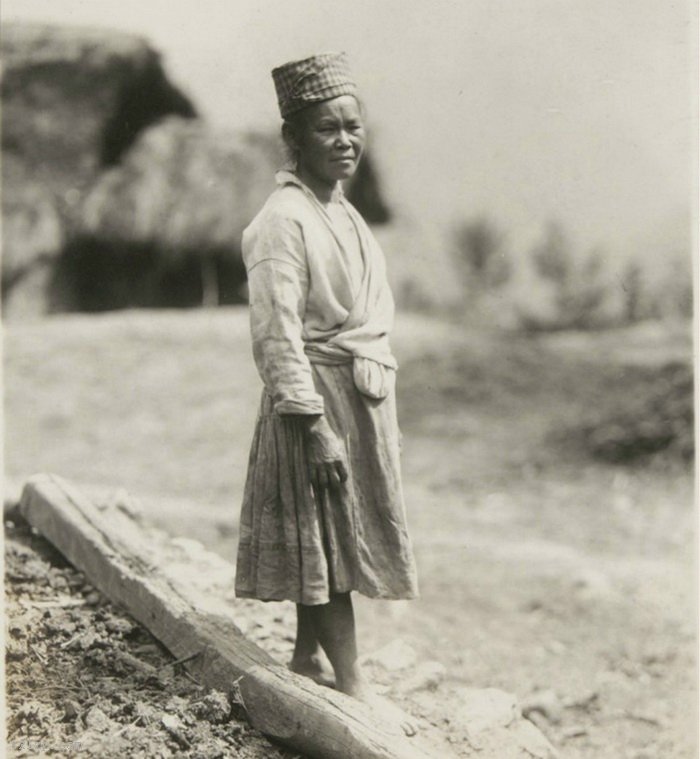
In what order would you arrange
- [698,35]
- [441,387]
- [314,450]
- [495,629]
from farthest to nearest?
1. [441,387]
2. [495,629]
3. [698,35]
4. [314,450]

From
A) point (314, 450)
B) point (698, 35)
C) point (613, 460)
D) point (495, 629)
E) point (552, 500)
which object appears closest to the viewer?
point (314, 450)

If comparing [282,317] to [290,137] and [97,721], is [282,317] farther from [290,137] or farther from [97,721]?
[97,721]

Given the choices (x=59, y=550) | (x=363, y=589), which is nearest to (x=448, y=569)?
(x=59, y=550)

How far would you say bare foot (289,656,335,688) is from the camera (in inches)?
151

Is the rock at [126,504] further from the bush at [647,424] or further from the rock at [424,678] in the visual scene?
the bush at [647,424]

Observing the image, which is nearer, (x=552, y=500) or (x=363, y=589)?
(x=363, y=589)

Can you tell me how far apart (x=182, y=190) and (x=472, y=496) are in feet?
18.6

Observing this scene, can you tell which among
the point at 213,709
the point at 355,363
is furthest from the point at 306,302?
the point at 213,709

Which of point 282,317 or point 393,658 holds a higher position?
point 282,317

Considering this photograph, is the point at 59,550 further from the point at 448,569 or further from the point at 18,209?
the point at 18,209

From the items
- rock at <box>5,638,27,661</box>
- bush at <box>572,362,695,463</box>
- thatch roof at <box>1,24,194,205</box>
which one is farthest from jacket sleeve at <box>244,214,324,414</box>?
thatch roof at <box>1,24,194,205</box>

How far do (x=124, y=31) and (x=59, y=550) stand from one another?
8.80 metres

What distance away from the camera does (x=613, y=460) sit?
10.2 metres

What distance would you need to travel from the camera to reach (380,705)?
12.2 ft
